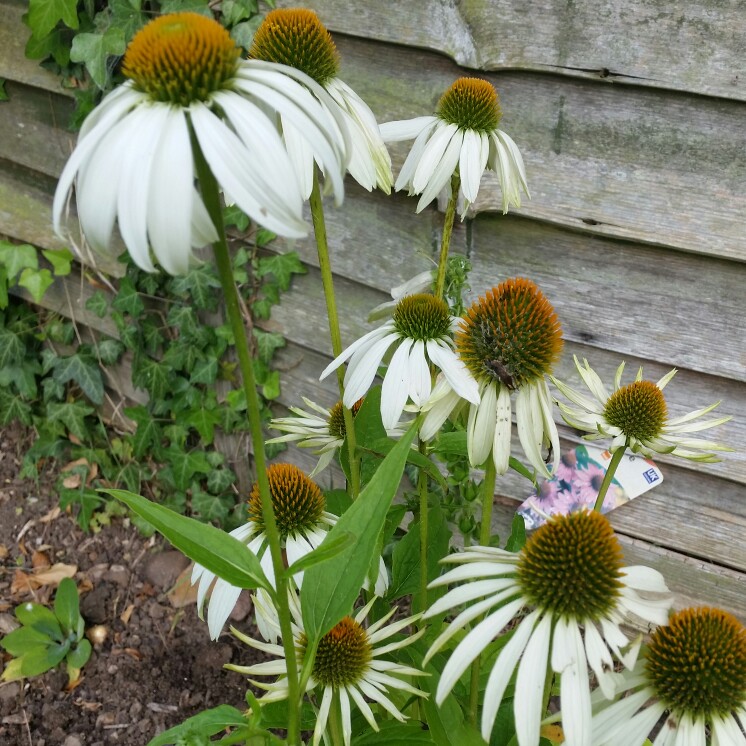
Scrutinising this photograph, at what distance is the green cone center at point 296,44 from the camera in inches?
31.2

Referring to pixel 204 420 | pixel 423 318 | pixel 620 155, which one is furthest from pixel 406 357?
pixel 204 420

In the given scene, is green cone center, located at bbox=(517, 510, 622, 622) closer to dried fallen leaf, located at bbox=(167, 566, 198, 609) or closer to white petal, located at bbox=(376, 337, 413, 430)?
white petal, located at bbox=(376, 337, 413, 430)

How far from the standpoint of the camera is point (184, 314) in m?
1.84

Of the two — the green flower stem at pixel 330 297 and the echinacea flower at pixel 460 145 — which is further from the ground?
the echinacea flower at pixel 460 145

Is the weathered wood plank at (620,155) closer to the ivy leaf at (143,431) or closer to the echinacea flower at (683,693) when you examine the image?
the echinacea flower at (683,693)

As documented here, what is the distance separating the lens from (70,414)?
2188mm

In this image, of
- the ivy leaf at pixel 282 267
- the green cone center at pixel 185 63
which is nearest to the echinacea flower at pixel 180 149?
the green cone center at pixel 185 63

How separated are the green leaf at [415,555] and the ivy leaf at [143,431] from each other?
3.92 ft

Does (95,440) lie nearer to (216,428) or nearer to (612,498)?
(216,428)

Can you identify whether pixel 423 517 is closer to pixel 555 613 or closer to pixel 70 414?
pixel 555 613

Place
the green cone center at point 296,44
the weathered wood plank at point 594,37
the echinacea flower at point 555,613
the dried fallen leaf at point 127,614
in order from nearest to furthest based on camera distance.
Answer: the echinacea flower at point 555,613 < the green cone center at point 296,44 < the weathered wood plank at point 594,37 < the dried fallen leaf at point 127,614

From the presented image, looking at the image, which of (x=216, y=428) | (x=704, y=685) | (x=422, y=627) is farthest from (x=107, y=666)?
(x=704, y=685)

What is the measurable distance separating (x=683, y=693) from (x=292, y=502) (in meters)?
0.48

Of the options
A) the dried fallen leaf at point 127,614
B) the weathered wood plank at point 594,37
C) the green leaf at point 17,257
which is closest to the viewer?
→ the weathered wood plank at point 594,37
